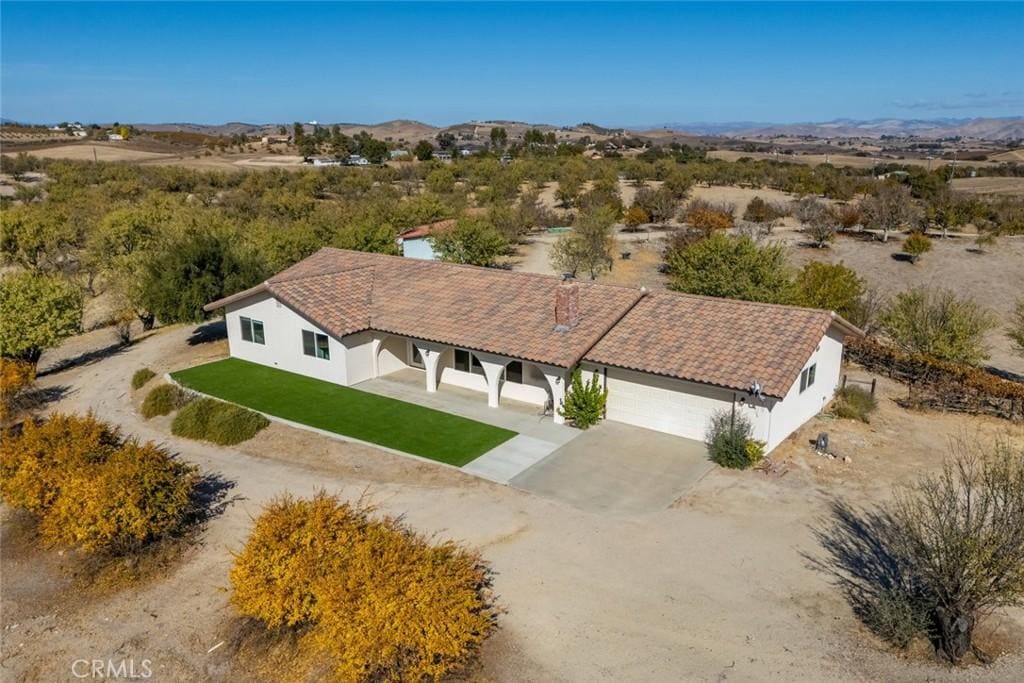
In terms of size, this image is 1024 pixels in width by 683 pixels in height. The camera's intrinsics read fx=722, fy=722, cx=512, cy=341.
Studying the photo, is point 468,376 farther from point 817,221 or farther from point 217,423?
point 817,221

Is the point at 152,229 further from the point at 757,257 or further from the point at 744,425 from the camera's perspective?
the point at 744,425

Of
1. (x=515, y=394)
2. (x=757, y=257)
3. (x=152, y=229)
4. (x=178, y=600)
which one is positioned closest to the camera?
(x=178, y=600)

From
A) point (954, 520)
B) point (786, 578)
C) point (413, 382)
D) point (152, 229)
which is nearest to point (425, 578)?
point (786, 578)

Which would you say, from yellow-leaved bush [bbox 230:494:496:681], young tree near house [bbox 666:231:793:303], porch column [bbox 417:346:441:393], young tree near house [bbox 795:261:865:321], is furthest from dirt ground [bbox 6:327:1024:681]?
young tree near house [bbox 795:261:865:321]

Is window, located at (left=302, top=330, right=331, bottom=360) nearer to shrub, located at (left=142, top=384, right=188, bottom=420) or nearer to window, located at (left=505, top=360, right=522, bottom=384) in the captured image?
shrub, located at (left=142, top=384, right=188, bottom=420)

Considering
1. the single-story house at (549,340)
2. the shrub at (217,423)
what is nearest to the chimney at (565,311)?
the single-story house at (549,340)

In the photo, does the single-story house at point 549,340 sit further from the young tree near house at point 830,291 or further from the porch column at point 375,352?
the young tree near house at point 830,291
